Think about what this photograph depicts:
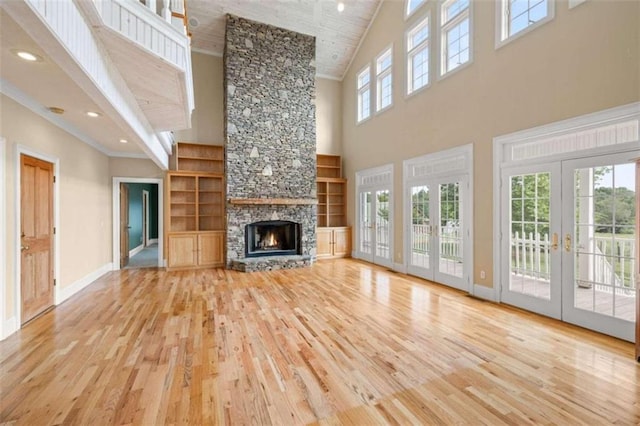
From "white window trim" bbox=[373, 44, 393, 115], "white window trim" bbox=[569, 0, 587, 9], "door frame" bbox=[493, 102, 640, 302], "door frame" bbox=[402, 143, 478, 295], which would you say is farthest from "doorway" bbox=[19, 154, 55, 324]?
"white window trim" bbox=[569, 0, 587, 9]

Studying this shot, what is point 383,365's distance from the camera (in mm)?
2551

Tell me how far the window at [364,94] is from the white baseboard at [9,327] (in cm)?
736

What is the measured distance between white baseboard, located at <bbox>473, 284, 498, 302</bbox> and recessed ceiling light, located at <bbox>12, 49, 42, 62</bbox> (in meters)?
5.68

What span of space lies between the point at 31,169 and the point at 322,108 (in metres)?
6.82

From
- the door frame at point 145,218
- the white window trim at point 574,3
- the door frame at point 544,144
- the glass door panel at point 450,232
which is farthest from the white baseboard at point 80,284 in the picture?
the white window trim at point 574,3

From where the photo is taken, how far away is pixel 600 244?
128 inches

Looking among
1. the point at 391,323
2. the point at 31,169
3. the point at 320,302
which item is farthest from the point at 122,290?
the point at 391,323

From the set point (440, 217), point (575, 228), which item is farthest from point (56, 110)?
point (575, 228)

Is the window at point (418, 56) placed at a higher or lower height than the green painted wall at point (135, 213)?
higher

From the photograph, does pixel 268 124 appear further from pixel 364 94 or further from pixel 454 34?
pixel 454 34

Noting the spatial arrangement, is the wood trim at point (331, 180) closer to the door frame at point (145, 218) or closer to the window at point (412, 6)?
the window at point (412, 6)

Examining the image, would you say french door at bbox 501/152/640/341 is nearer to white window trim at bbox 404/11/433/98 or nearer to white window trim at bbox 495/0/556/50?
white window trim at bbox 495/0/556/50

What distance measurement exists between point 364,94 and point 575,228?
596 cm

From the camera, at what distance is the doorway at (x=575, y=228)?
9.98 ft
